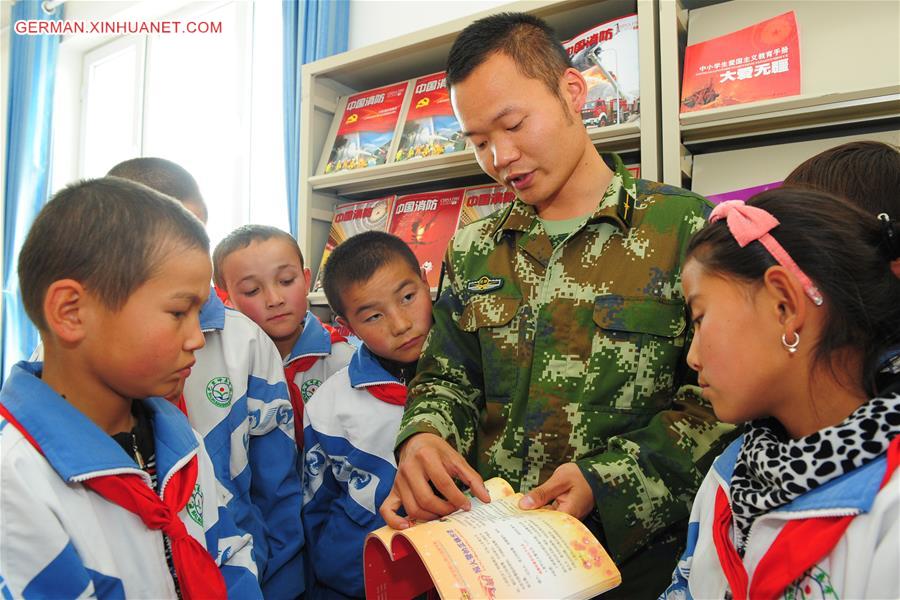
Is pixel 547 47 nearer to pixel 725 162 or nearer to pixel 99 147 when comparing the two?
pixel 725 162

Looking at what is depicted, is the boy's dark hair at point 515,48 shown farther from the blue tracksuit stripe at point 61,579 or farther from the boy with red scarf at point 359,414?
the blue tracksuit stripe at point 61,579

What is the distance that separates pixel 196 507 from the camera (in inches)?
44.1

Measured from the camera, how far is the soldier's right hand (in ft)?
3.38

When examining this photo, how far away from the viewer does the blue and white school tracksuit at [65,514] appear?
0.86 meters

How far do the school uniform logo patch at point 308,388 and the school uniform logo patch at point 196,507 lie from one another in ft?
2.61

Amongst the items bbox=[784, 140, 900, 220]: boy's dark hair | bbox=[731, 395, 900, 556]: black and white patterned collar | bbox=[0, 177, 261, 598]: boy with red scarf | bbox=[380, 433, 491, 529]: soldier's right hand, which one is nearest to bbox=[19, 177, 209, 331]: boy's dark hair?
bbox=[0, 177, 261, 598]: boy with red scarf

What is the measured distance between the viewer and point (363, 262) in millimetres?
1737

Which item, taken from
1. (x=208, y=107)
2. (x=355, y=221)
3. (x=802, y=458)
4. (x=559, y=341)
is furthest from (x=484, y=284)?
(x=208, y=107)

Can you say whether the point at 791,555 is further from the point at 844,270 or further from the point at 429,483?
the point at 429,483

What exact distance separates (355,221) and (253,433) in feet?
3.38

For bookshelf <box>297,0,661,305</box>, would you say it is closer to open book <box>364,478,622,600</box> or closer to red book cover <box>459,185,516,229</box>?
red book cover <box>459,185,516,229</box>

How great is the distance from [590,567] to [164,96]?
5.09 meters

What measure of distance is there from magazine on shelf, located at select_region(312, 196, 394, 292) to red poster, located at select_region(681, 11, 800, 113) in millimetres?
1120

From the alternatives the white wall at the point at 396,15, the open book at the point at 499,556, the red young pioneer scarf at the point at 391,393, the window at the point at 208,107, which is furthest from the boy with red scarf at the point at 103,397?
the window at the point at 208,107
